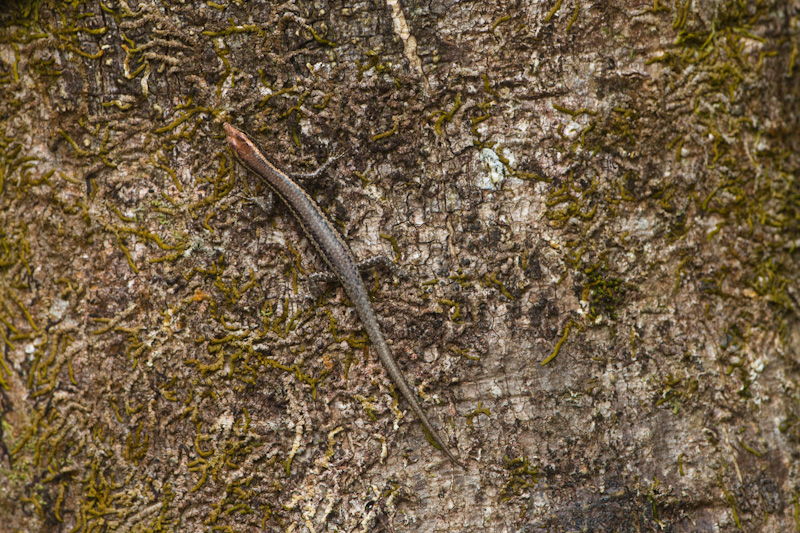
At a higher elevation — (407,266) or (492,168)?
(492,168)

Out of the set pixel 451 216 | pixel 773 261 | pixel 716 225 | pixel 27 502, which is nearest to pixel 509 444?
pixel 451 216

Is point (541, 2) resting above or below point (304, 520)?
above

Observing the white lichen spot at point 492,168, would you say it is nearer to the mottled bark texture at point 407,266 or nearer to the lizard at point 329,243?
the mottled bark texture at point 407,266

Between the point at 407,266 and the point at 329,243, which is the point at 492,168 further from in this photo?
the point at 329,243

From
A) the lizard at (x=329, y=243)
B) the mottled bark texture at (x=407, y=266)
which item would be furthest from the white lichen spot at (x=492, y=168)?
the lizard at (x=329, y=243)

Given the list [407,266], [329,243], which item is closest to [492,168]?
[407,266]

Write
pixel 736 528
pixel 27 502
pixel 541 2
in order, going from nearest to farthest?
1. pixel 541 2
2. pixel 736 528
3. pixel 27 502

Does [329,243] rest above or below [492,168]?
below

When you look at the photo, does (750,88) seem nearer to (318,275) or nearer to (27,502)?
(318,275)
